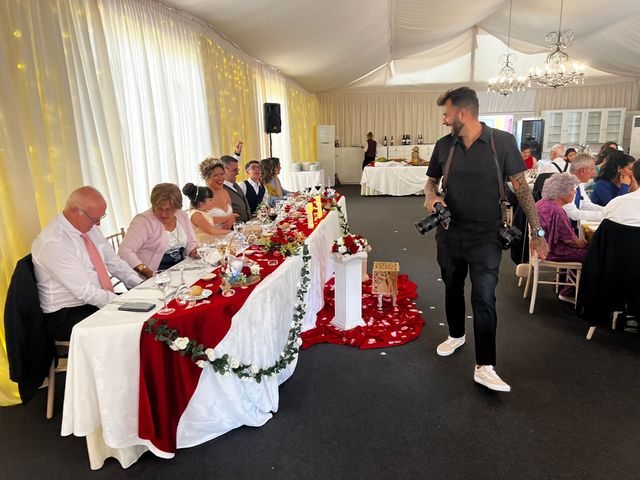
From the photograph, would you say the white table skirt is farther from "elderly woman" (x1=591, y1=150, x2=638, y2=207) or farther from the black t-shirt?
the black t-shirt

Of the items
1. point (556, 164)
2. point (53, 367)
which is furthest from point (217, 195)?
point (556, 164)

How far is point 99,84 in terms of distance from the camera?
3.22 m

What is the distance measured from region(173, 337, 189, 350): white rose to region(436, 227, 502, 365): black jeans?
1.53 m

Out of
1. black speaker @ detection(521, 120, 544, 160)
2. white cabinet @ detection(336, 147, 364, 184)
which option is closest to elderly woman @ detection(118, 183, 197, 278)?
white cabinet @ detection(336, 147, 364, 184)

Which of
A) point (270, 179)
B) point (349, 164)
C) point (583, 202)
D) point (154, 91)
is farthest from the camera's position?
point (349, 164)

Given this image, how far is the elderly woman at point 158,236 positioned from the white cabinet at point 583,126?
1271 centimetres

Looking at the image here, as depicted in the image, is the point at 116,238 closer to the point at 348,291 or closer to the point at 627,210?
the point at 348,291

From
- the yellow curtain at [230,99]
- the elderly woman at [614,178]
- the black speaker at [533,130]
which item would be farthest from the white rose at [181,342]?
the black speaker at [533,130]

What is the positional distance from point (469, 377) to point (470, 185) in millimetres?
1136

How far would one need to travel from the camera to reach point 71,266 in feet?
6.82

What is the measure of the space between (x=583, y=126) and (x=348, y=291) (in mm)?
12381

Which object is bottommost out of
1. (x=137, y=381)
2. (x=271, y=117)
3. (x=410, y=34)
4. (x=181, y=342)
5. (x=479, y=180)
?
(x=137, y=381)

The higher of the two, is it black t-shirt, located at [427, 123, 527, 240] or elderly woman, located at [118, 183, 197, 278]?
black t-shirt, located at [427, 123, 527, 240]

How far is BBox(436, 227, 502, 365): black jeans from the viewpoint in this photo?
232 cm
